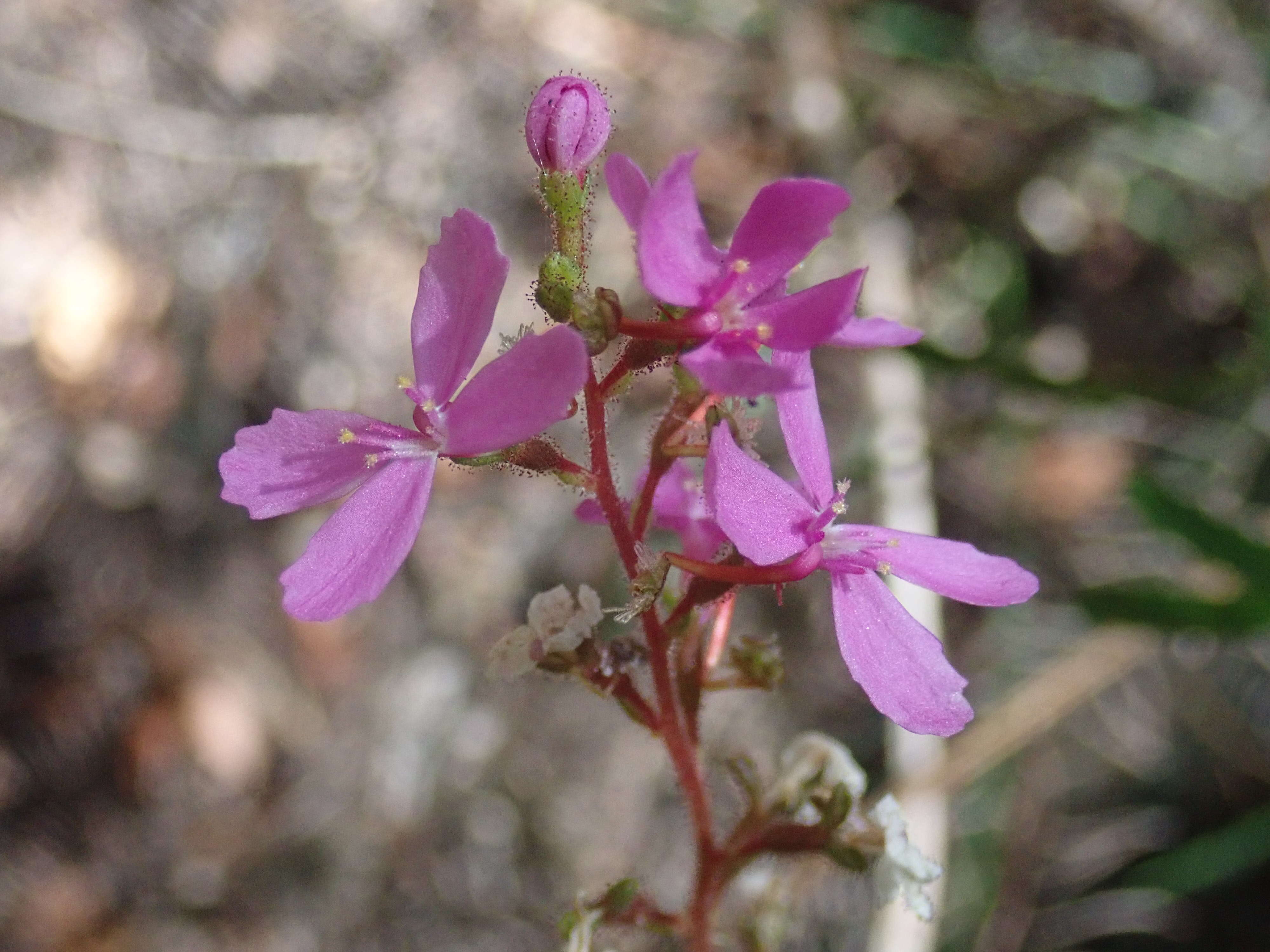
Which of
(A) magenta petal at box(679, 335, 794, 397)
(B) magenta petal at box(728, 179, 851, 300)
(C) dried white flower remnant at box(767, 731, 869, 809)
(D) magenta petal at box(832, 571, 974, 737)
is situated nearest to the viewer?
(A) magenta petal at box(679, 335, 794, 397)

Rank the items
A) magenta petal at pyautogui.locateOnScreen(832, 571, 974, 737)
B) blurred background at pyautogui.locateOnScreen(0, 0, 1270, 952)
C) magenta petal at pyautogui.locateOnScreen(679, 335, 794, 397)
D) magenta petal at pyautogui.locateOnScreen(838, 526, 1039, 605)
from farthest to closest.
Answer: blurred background at pyautogui.locateOnScreen(0, 0, 1270, 952) → magenta petal at pyautogui.locateOnScreen(838, 526, 1039, 605) → magenta petal at pyautogui.locateOnScreen(832, 571, 974, 737) → magenta petal at pyautogui.locateOnScreen(679, 335, 794, 397)

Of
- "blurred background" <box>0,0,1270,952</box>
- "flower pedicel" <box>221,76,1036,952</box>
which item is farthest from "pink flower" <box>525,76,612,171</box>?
"blurred background" <box>0,0,1270,952</box>

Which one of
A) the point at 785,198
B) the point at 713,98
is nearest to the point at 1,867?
the point at 785,198

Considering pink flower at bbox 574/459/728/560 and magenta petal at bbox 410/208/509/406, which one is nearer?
magenta petal at bbox 410/208/509/406

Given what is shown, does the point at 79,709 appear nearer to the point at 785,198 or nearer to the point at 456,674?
the point at 456,674

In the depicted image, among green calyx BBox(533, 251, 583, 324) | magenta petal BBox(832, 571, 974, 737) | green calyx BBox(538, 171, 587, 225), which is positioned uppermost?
green calyx BBox(538, 171, 587, 225)

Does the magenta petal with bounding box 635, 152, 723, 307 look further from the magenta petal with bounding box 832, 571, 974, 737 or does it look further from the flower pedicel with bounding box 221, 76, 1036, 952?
the magenta petal with bounding box 832, 571, 974, 737

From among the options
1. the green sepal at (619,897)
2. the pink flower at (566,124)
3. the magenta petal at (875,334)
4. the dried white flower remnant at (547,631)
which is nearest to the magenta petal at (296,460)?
the dried white flower remnant at (547,631)

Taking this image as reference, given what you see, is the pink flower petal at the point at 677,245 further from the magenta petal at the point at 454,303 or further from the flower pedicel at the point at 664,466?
the magenta petal at the point at 454,303
